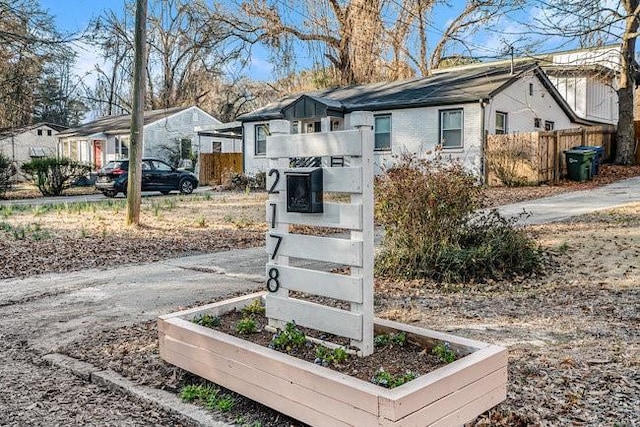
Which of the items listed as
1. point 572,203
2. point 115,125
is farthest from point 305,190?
point 115,125

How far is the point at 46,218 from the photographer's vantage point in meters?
12.2

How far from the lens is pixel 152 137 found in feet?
105

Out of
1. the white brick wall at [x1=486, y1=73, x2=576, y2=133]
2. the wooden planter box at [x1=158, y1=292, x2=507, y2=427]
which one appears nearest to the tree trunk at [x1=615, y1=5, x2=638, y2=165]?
the white brick wall at [x1=486, y1=73, x2=576, y2=133]

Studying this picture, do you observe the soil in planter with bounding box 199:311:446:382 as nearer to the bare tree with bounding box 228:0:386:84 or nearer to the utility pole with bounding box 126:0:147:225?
the utility pole with bounding box 126:0:147:225

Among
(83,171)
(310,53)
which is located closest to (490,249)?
(83,171)

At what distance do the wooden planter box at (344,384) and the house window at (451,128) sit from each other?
16.6m

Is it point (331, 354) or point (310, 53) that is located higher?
point (310, 53)

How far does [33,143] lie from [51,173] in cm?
1833

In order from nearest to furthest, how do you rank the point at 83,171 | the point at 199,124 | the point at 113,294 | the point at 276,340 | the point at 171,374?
the point at 276,340 → the point at 171,374 → the point at 113,294 → the point at 83,171 → the point at 199,124

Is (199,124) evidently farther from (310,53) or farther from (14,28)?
(14,28)

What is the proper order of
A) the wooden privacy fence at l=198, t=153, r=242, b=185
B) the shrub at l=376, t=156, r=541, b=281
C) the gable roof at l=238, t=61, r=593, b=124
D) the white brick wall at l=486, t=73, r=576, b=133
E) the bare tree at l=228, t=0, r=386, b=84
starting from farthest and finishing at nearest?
1. the wooden privacy fence at l=198, t=153, r=242, b=185
2. the bare tree at l=228, t=0, r=386, b=84
3. the white brick wall at l=486, t=73, r=576, b=133
4. the gable roof at l=238, t=61, r=593, b=124
5. the shrub at l=376, t=156, r=541, b=281

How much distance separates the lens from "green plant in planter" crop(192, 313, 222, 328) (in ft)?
12.1

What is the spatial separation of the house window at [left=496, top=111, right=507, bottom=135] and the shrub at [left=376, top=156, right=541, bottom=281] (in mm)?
14146

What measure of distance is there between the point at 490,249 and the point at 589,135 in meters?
17.5
